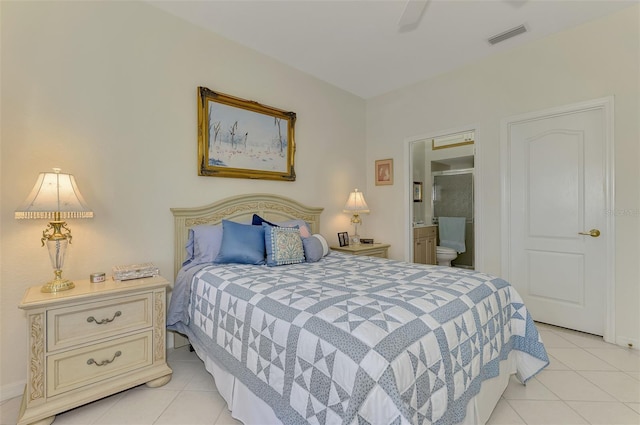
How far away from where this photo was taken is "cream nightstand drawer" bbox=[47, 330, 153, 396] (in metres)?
1.62

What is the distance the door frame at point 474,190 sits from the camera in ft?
10.8

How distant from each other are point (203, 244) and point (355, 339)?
1752 mm

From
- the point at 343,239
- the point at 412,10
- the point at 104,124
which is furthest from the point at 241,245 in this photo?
the point at 412,10

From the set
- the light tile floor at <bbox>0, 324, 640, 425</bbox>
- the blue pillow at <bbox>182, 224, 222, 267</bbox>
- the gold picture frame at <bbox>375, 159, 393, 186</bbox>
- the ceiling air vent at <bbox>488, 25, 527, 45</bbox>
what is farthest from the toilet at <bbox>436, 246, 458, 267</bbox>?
the blue pillow at <bbox>182, 224, 222, 267</bbox>

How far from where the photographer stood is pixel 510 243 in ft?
10.3

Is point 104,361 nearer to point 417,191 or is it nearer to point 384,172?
point 384,172

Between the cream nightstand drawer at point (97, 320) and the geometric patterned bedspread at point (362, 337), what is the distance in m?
0.32

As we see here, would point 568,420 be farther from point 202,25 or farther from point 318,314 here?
point 202,25

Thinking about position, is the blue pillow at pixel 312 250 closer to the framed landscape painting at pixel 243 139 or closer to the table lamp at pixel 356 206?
the framed landscape painting at pixel 243 139

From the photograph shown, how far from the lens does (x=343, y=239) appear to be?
3.81 meters

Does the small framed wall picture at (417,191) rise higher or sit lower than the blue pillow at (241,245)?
higher

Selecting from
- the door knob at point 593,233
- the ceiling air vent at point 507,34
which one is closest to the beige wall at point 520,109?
the door knob at point 593,233

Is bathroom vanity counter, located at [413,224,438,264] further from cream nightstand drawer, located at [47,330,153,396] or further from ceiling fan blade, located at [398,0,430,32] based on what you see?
cream nightstand drawer, located at [47,330,153,396]

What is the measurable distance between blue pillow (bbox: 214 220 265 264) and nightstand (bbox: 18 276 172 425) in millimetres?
483
